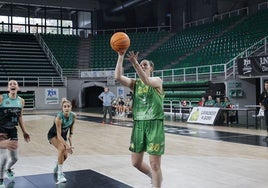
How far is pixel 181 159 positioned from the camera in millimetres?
7789

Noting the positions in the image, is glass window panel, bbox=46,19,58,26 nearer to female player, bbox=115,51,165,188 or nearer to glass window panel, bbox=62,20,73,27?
glass window panel, bbox=62,20,73,27

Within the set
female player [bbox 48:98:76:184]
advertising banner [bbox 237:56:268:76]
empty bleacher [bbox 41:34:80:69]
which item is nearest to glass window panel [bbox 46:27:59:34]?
empty bleacher [bbox 41:34:80:69]

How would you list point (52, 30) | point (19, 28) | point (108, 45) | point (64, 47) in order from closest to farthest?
point (64, 47) < point (108, 45) < point (19, 28) < point (52, 30)

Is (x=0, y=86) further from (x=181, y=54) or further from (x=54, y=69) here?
(x=181, y=54)

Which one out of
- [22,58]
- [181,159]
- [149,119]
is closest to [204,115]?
[181,159]

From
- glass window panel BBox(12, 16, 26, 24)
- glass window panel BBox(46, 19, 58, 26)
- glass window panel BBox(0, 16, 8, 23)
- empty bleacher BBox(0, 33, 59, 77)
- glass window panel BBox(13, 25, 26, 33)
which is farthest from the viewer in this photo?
glass window panel BBox(46, 19, 58, 26)

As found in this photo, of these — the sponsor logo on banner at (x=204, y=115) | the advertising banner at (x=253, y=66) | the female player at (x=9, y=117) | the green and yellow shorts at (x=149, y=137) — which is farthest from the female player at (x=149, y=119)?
the advertising banner at (x=253, y=66)

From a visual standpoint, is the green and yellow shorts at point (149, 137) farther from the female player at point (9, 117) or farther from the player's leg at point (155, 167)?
the female player at point (9, 117)

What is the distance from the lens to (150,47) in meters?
34.0

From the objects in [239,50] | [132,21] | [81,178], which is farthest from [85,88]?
[81,178]

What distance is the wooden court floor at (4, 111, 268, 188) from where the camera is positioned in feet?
19.8

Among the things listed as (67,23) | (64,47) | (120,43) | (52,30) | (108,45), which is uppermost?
(67,23)

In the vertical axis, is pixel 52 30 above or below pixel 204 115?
above

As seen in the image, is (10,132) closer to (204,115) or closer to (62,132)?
(62,132)
